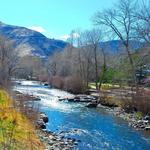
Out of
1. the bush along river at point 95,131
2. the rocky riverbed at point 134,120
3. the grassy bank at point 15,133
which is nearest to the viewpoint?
the grassy bank at point 15,133

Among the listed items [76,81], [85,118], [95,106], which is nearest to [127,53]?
[95,106]

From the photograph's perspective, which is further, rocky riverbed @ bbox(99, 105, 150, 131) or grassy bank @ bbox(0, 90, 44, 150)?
rocky riverbed @ bbox(99, 105, 150, 131)

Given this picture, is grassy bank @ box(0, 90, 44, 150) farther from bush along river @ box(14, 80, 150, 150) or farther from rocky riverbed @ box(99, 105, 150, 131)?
rocky riverbed @ box(99, 105, 150, 131)

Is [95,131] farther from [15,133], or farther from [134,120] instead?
[15,133]

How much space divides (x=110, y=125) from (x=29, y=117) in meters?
8.95

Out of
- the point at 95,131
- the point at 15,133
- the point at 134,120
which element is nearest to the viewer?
the point at 15,133

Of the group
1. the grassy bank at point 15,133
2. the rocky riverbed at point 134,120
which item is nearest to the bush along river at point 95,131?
the rocky riverbed at point 134,120

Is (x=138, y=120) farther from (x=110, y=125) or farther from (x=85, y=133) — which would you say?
(x=85, y=133)

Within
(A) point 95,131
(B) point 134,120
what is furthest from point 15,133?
(B) point 134,120

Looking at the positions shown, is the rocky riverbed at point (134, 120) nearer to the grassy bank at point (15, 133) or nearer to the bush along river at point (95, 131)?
the bush along river at point (95, 131)

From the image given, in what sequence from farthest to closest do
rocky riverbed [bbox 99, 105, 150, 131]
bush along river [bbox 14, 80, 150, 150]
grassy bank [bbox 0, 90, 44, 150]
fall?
rocky riverbed [bbox 99, 105, 150, 131] < bush along river [bbox 14, 80, 150, 150] < grassy bank [bbox 0, 90, 44, 150]

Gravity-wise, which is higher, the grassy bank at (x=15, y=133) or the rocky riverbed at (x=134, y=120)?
the grassy bank at (x=15, y=133)

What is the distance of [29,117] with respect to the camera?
2005 centimetres

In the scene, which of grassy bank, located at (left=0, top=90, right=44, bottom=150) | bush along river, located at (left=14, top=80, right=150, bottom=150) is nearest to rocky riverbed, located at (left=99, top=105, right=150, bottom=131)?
bush along river, located at (left=14, top=80, right=150, bottom=150)
